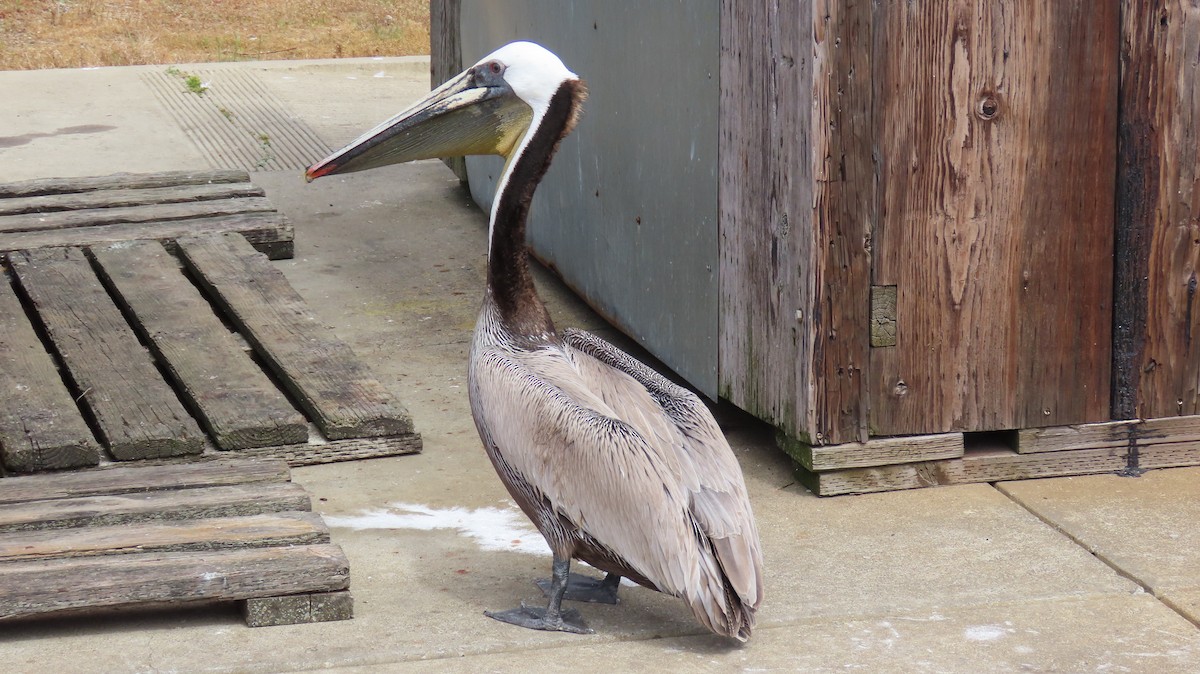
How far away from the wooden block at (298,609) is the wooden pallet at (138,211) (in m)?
3.56

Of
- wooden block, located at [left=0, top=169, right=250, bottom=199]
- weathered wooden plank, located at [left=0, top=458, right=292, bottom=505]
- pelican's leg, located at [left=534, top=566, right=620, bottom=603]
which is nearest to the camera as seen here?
pelican's leg, located at [left=534, top=566, right=620, bottom=603]

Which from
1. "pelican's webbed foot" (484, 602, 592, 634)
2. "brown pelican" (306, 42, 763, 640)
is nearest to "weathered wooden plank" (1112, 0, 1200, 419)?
"brown pelican" (306, 42, 763, 640)

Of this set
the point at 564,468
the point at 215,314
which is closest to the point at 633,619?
the point at 564,468

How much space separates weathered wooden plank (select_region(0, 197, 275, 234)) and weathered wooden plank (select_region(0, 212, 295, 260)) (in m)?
0.04

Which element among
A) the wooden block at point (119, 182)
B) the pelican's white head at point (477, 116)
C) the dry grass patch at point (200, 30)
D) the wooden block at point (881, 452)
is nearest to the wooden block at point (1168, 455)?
the wooden block at point (881, 452)

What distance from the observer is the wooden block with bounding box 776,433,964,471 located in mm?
4125

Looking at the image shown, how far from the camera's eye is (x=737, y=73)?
14.0ft

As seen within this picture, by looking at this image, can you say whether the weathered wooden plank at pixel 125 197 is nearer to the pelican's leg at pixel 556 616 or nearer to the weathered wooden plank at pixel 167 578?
the weathered wooden plank at pixel 167 578

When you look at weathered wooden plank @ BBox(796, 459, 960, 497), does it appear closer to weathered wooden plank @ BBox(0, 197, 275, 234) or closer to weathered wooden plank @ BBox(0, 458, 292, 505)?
weathered wooden plank @ BBox(0, 458, 292, 505)

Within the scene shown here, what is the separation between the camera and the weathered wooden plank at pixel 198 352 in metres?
4.43

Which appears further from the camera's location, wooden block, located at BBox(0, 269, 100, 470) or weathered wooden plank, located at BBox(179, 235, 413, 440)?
weathered wooden plank, located at BBox(179, 235, 413, 440)

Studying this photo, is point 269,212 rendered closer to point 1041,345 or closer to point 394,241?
point 394,241

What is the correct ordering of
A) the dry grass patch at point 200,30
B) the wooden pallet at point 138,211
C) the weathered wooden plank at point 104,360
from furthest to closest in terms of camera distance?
the dry grass patch at point 200,30 → the wooden pallet at point 138,211 → the weathered wooden plank at point 104,360

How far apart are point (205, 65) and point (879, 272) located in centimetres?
895
